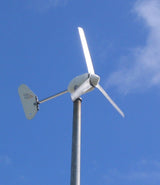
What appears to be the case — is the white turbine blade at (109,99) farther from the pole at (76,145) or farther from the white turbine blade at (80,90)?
the pole at (76,145)

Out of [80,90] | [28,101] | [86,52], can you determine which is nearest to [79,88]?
[80,90]

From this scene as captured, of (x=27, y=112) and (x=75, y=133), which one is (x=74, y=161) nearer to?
(x=75, y=133)

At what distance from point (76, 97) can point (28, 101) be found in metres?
4.88

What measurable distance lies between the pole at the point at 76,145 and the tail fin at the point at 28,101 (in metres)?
4.31

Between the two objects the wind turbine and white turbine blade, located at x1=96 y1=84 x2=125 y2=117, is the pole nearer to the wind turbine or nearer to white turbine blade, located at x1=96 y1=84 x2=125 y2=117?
the wind turbine

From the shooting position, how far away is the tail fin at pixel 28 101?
20.7 metres

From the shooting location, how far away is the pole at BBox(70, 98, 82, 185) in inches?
584

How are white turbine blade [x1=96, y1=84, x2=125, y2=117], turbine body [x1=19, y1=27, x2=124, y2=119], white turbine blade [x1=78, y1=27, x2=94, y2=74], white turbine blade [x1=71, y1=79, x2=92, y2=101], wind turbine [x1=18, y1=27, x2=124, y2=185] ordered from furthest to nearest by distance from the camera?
white turbine blade [x1=78, y1=27, x2=94, y2=74] → white turbine blade [x1=96, y1=84, x2=125, y2=117] → turbine body [x1=19, y1=27, x2=124, y2=119] → white turbine blade [x1=71, y1=79, x2=92, y2=101] → wind turbine [x1=18, y1=27, x2=124, y2=185]

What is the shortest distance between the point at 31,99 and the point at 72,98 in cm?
456

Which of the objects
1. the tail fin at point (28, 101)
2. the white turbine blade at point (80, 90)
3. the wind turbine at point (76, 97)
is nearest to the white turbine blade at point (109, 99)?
the wind turbine at point (76, 97)

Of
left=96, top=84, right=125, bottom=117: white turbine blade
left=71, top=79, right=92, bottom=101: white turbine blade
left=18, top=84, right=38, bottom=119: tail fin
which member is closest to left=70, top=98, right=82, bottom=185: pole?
left=71, top=79, right=92, bottom=101: white turbine blade

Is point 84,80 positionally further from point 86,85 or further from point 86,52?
point 86,52

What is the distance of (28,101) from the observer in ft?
69.5

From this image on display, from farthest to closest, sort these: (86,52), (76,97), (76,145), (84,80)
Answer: (86,52) → (84,80) → (76,97) → (76,145)
